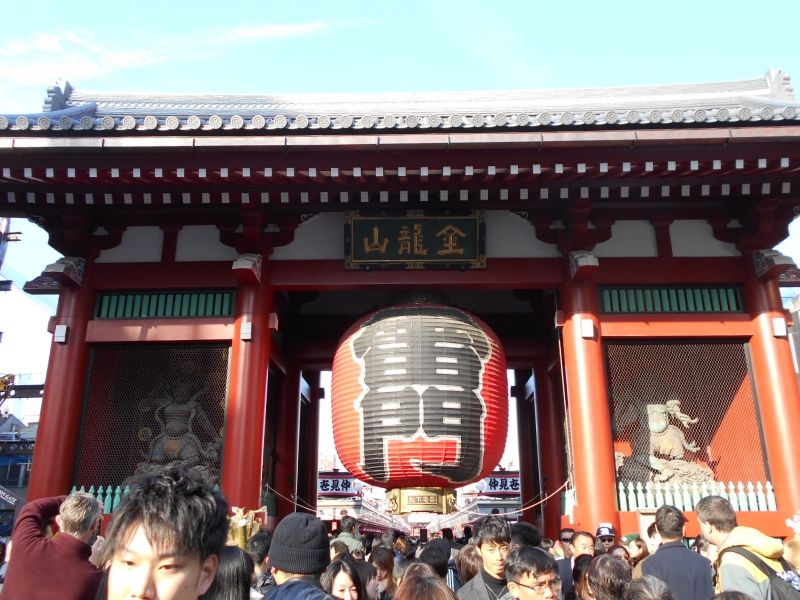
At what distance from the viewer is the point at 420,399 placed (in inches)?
270

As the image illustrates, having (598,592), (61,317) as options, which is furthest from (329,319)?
(598,592)

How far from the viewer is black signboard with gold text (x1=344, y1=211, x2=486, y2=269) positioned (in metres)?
8.19

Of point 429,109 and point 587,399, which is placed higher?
point 429,109

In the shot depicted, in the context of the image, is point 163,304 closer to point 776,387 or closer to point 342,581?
point 342,581

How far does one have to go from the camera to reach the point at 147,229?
8625 mm

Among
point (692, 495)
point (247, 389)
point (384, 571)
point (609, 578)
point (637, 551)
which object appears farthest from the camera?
point (247, 389)

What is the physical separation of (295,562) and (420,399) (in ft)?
14.8

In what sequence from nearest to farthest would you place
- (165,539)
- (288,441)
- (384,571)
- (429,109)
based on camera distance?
(165,539)
(384,571)
(288,441)
(429,109)

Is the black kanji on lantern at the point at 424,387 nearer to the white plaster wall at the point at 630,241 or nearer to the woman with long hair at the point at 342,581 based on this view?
the white plaster wall at the point at 630,241

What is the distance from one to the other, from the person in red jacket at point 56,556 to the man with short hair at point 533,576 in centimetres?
182

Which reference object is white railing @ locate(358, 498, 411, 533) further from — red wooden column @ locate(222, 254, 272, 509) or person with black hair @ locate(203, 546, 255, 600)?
person with black hair @ locate(203, 546, 255, 600)

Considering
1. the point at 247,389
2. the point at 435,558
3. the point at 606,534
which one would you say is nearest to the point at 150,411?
the point at 247,389

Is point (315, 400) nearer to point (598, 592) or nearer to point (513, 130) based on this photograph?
point (513, 130)

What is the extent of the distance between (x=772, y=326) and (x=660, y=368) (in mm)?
1382
